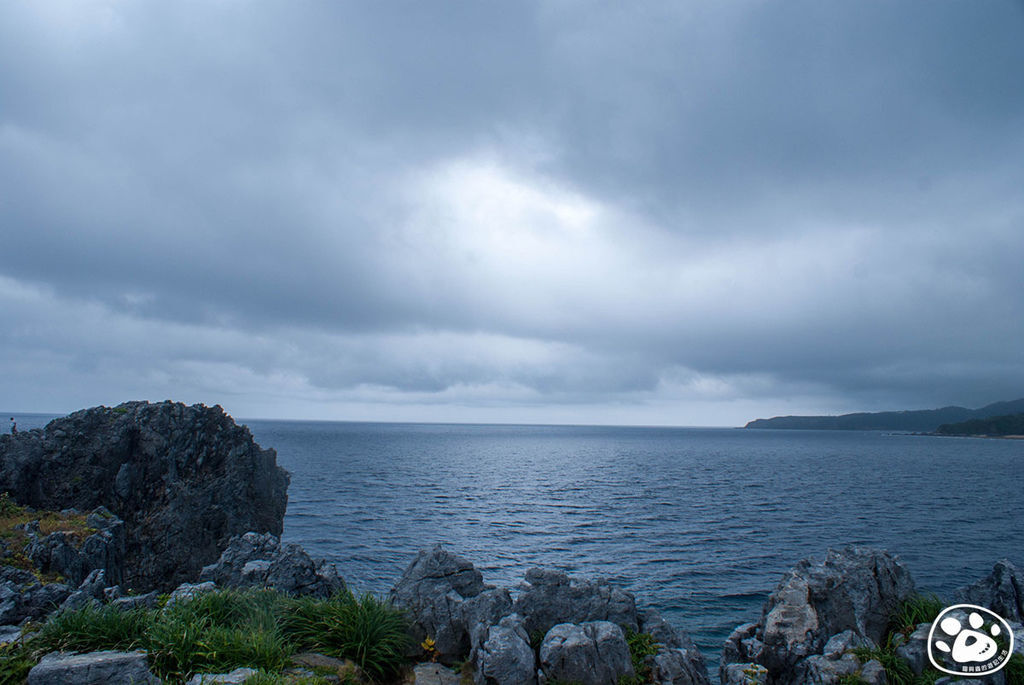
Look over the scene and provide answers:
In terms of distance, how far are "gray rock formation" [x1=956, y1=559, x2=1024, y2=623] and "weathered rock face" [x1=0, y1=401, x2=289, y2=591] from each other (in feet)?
154

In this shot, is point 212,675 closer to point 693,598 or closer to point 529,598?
point 529,598

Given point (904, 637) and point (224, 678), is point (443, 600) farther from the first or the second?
point (904, 637)

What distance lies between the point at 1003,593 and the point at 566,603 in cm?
1213

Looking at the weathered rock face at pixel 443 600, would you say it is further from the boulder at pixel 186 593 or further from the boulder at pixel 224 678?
the boulder at pixel 186 593

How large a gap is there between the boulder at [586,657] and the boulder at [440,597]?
2385mm

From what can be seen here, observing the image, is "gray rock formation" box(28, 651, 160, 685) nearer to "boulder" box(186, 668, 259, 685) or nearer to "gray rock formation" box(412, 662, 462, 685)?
"boulder" box(186, 668, 259, 685)

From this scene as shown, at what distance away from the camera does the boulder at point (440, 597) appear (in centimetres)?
1341

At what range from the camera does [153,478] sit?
44812 millimetres

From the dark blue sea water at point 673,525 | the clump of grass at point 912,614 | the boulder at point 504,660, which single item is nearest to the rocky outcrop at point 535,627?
the boulder at point 504,660

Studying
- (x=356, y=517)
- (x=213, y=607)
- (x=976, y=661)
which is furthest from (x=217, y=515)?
(x=976, y=661)

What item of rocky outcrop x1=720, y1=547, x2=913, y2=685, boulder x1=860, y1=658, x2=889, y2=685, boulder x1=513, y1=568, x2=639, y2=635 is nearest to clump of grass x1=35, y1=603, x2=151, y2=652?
boulder x1=513, y1=568, x2=639, y2=635

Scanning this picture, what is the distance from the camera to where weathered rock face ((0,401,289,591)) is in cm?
4006

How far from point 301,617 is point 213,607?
218 cm

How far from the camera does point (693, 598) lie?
36.4m
